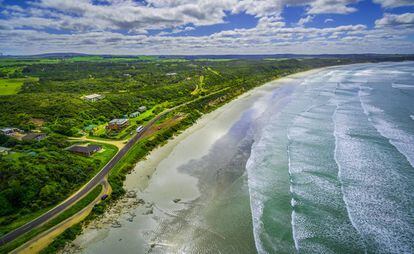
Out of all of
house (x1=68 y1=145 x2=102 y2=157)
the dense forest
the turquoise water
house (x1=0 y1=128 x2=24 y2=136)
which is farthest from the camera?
house (x1=0 y1=128 x2=24 y2=136)

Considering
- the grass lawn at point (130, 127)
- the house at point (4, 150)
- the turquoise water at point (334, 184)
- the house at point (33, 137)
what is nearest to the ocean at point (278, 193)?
the turquoise water at point (334, 184)

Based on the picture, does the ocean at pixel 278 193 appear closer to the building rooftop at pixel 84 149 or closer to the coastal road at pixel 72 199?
the coastal road at pixel 72 199

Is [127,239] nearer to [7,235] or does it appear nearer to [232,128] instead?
[7,235]

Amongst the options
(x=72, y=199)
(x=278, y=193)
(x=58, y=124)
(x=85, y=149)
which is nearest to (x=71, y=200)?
(x=72, y=199)

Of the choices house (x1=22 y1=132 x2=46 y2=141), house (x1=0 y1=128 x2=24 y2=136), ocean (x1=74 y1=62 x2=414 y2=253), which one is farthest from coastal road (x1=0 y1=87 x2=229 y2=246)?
house (x1=0 y1=128 x2=24 y2=136)

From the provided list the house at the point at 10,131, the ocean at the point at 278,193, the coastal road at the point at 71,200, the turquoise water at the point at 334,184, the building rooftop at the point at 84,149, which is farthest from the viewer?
the house at the point at 10,131

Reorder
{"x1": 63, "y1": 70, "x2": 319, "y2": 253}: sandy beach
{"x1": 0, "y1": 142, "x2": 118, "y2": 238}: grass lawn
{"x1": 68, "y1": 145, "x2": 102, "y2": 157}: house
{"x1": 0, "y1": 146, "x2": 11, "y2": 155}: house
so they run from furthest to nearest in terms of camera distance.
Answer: {"x1": 68, "y1": 145, "x2": 102, "y2": 157}: house
{"x1": 0, "y1": 146, "x2": 11, "y2": 155}: house
{"x1": 0, "y1": 142, "x2": 118, "y2": 238}: grass lawn
{"x1": 63, "y1": 70, "x2": 319, "y2": 253}: sandy beach

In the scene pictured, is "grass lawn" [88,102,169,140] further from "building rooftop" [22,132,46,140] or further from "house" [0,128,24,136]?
"house" [0,128,24,136]
